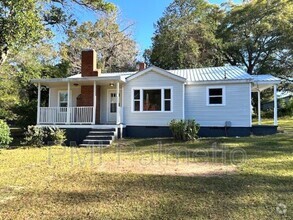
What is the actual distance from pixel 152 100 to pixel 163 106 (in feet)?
2.62

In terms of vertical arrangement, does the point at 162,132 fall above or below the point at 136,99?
below

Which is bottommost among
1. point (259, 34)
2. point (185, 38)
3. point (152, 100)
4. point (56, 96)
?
point (152, 100)

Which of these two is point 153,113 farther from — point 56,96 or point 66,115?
point 56,96

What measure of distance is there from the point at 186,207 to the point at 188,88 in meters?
12.2

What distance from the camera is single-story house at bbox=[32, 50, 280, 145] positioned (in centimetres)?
1608

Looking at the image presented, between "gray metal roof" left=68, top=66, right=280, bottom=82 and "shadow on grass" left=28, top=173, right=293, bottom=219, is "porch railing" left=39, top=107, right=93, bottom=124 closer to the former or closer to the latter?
"gray metal roof" left=68, top=66, right=280, bottom=82

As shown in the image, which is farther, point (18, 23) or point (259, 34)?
point (259, 34)

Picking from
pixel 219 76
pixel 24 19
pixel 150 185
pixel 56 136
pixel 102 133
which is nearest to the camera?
pixel 150 185

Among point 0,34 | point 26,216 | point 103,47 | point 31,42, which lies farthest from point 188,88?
point 103,47

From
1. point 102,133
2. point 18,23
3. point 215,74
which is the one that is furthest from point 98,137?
point 215,74

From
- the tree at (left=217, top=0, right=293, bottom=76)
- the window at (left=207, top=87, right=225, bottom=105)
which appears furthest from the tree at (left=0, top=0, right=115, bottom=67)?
the tree at (left=217, top=0, right=293, bottom=76)

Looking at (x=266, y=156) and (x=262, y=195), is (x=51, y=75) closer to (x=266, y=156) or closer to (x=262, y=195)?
(x=266, y=156)

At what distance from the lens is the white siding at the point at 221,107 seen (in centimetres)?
1608

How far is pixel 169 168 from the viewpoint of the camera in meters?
8.45
